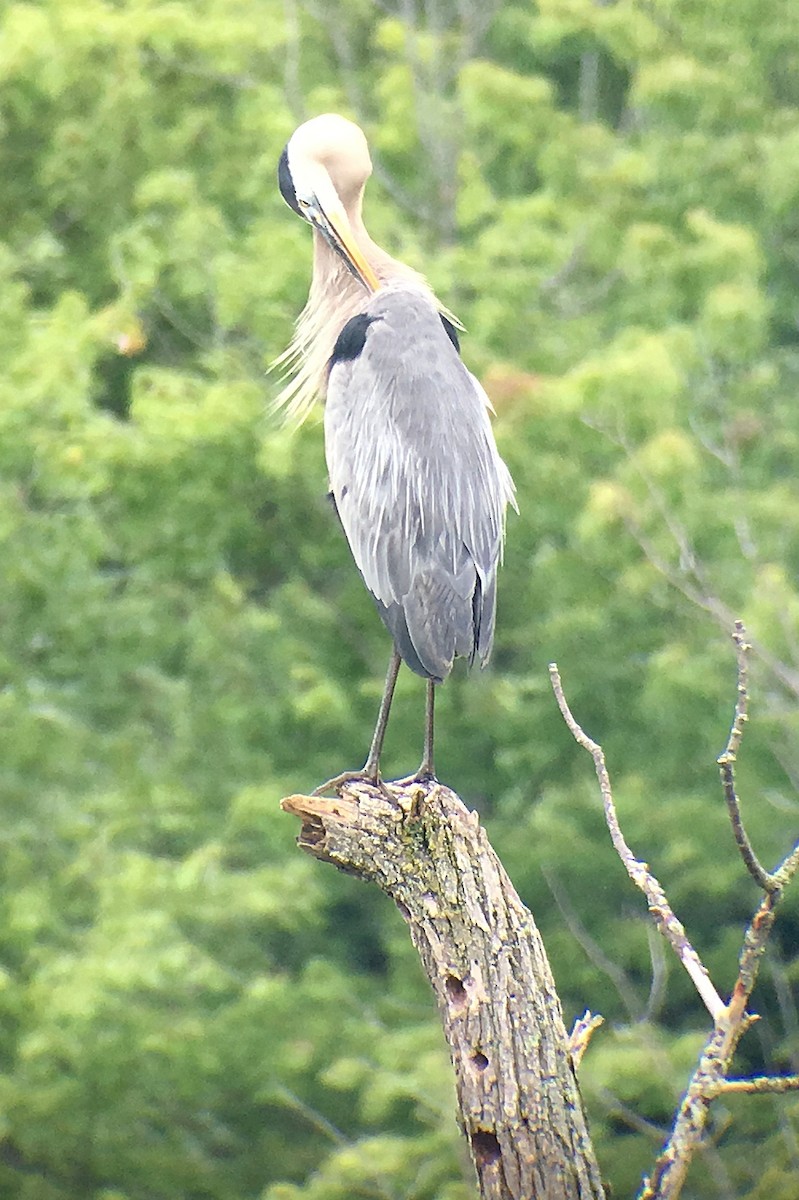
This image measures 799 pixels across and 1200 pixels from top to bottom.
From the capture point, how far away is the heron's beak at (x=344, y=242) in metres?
4.67

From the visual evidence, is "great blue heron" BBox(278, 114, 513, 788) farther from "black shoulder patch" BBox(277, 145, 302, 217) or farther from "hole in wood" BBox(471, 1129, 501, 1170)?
"hole in wood" BBox(471, 1129, 501, 1170)

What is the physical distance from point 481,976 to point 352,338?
2.00 m

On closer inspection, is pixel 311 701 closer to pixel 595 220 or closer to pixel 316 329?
pixel 595 220

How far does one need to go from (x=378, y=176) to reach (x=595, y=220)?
1.44 m

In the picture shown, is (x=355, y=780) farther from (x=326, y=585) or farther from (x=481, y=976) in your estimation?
(x=326, y=585)

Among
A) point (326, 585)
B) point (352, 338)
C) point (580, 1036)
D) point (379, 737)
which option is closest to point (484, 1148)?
point (580, 1036)

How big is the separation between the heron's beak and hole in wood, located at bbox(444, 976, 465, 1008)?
2.12 metres

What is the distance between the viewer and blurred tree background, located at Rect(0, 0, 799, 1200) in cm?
861

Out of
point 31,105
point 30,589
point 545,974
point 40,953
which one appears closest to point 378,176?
point 31,105

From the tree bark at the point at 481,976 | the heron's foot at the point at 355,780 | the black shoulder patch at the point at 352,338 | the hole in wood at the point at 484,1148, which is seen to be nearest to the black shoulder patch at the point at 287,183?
the black shoulder patch at the point at 352,338

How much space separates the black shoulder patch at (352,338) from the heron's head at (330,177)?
0.38ft

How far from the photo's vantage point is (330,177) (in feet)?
16.0

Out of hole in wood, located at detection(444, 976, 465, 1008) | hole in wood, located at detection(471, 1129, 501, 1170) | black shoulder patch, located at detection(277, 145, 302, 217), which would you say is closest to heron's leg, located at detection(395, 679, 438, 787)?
hole in wood, located at detection(444, 976, 465, 1008)

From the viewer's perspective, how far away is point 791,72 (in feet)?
32.6
